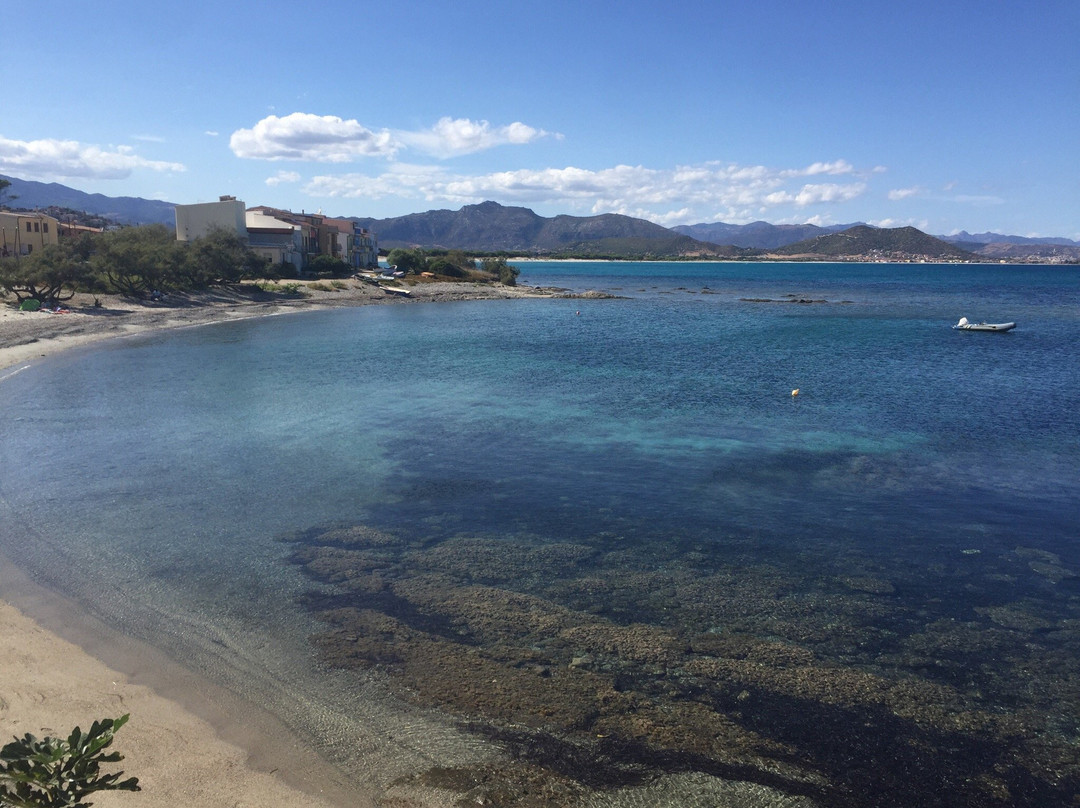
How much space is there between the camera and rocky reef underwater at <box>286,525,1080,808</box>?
7770 mm

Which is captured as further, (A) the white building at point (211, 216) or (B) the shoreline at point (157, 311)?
(A) the white building at point (211, 216)

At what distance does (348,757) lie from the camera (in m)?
7.93

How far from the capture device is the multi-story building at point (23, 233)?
59.6 m

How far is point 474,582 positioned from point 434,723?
3787mm

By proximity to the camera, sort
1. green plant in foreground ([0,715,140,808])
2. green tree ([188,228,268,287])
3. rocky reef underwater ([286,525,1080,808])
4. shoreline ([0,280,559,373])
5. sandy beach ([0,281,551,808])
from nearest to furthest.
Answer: green plant in foreground ([0,715,140,808])
sandy beach ([0,281,551,808])
rocky reef underwater ([286,525,1080,808])
shoreline ([0,280,559,373])
green tree ([188,228,268,287])

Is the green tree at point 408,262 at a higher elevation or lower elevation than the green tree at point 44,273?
higher

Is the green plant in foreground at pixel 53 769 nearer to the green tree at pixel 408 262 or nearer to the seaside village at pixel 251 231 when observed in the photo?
the seaside village at pixel 251 231

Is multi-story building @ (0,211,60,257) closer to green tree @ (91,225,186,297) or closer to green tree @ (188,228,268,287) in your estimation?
green tree @ (91,225,186,297)

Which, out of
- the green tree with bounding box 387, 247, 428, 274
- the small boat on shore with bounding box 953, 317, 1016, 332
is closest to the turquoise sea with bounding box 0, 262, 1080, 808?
the small boat on shore with bounding box 953, 317, 1016, 332

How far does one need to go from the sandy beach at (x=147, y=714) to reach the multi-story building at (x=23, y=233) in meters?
59.5

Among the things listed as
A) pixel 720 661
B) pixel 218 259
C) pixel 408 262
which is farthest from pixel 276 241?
pixel 720 661

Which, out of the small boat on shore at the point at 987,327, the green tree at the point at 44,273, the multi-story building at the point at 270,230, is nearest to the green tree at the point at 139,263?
the green tree at the point at 44,273

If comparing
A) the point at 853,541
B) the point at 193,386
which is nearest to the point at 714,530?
the point at 853,541

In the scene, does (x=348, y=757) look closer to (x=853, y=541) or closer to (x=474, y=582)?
(x=474, y=582)
